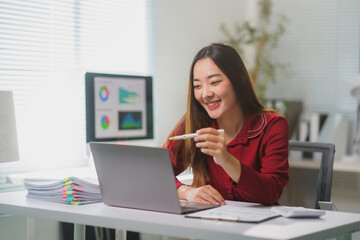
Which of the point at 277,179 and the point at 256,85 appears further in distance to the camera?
the point at 256,85

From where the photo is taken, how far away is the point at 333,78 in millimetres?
4270

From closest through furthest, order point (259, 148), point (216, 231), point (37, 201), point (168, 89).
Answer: point (216, 231)
point (37, 201)
point (259, 148)
point (168, 89)

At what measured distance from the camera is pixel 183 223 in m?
1.29

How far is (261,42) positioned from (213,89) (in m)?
2.62

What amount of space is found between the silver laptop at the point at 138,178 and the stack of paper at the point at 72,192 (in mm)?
73

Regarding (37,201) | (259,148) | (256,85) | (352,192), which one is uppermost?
(256,85)

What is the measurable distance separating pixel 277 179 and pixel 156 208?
0.45 m

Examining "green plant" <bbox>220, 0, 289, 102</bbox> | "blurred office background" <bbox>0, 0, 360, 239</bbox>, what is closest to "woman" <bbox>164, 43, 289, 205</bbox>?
"blurred office background" <bbox>0, 0, 360, 239</bbox>

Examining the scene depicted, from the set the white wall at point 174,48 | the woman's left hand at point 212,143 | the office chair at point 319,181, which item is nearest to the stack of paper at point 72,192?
the woman's left hand at point 212,143

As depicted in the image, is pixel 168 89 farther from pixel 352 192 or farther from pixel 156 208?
pixel 156 208

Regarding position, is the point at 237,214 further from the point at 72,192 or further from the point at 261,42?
the point at 261,42

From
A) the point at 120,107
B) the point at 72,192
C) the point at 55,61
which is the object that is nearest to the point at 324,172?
the point at 72,192

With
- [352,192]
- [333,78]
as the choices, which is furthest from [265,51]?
[352,192]

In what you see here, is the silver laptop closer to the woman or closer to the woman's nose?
the woman
